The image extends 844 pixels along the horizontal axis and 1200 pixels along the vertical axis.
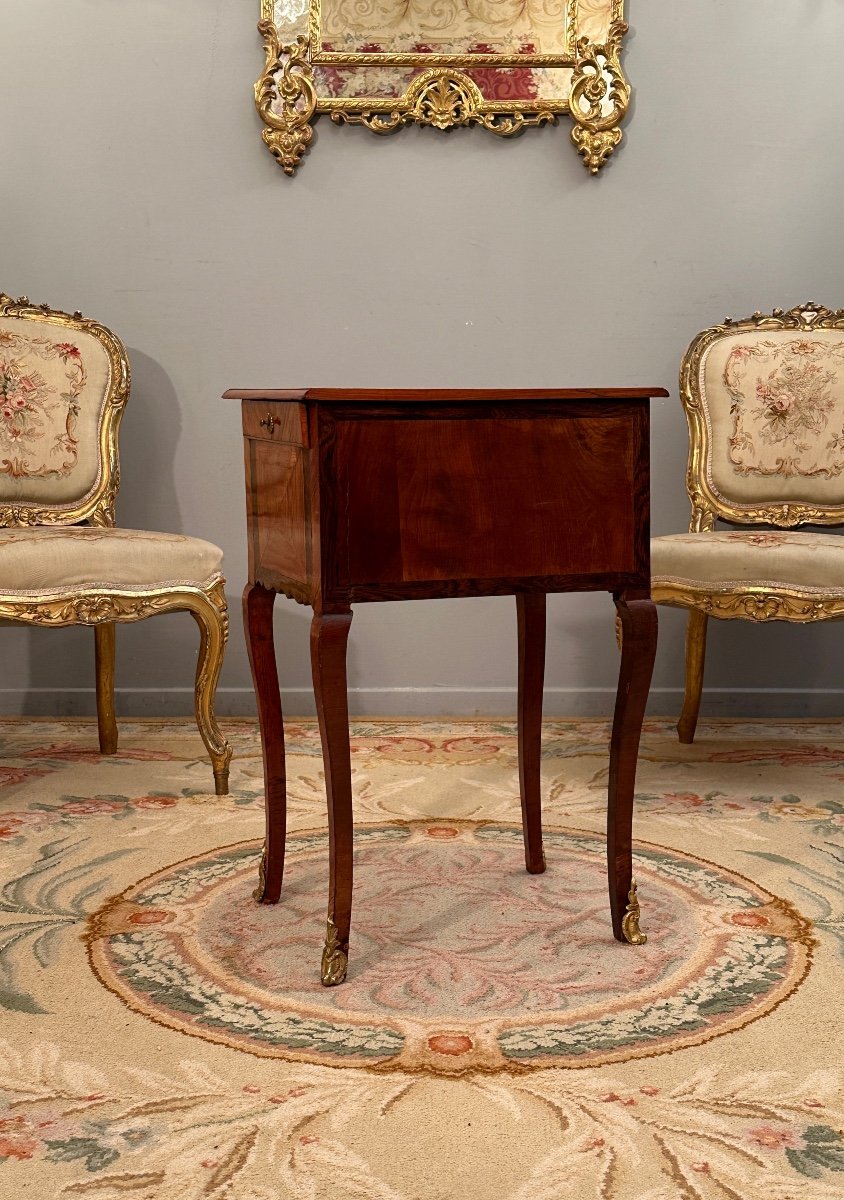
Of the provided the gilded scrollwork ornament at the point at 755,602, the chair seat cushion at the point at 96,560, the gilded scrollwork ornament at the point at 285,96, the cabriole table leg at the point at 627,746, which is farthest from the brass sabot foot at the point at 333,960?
the gilded scrollwork ornament at the point at 285,96

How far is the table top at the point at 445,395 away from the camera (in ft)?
6.52

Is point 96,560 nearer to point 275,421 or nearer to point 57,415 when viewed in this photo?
point 57,415

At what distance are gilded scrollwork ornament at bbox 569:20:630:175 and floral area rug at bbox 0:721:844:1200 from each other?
197cm

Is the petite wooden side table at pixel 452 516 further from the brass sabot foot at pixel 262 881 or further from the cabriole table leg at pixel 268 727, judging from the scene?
the brass sabot foot at pixel 262 881

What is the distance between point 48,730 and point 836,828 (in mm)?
2379

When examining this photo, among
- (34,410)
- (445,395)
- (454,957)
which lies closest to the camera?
(445,395)

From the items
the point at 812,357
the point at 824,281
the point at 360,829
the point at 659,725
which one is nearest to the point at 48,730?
the point at 360,829

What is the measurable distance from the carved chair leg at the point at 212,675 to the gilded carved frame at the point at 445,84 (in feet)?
5.10

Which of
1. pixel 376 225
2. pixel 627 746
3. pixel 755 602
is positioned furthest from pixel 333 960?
pixel 376 225

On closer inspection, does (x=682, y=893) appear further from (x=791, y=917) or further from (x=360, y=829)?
(x=360, y=829)

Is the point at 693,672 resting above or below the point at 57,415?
below

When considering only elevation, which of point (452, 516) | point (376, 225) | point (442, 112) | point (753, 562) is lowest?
point (753, 562)

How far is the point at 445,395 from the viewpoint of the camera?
2.03 m

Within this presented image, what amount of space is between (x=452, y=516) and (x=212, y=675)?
1384 mm
